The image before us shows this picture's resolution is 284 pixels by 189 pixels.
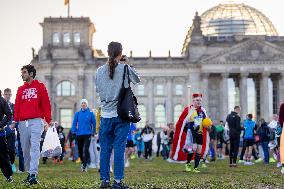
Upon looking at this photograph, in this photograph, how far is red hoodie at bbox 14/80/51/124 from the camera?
13.8 m

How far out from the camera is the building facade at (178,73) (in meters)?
81.0

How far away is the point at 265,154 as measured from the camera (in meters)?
30.6

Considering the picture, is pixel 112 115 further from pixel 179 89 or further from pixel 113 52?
pixel 179 89

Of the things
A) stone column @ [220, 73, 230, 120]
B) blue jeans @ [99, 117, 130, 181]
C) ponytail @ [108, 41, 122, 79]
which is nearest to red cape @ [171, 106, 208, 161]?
blue jeans @ [99, 117, 130, 181]

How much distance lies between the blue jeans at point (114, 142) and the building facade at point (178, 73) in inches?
2717

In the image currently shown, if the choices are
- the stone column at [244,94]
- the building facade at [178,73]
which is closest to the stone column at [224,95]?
the building facade at [178,73]

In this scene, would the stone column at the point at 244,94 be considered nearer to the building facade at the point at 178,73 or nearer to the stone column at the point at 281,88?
the building facade at the point at 178,73

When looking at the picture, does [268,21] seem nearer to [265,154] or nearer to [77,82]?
[77,82]

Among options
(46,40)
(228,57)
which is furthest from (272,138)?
(46,40)

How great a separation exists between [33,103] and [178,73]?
6962cm

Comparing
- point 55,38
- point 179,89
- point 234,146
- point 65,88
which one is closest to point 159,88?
point 179,89

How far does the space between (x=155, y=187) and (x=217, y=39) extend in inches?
2909

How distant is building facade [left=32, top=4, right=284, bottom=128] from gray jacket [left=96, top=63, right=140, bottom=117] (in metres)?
69.0

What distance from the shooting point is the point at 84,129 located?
21.5m
